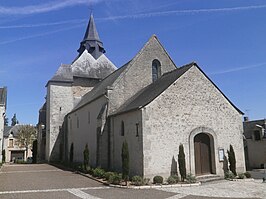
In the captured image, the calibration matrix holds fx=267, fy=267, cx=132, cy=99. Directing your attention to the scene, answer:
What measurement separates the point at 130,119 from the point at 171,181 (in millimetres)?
4555

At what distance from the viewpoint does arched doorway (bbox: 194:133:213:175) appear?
15633 mm

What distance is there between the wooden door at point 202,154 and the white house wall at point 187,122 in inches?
17.6

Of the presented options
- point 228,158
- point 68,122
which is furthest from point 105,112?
point 68,122

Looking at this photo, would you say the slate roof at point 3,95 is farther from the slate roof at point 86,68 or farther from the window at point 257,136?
the window at point 257,136

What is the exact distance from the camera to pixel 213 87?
16.6 meters

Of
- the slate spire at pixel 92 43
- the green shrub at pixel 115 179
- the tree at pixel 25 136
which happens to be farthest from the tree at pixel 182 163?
the tree at pixel 25 136

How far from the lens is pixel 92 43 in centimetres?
4256

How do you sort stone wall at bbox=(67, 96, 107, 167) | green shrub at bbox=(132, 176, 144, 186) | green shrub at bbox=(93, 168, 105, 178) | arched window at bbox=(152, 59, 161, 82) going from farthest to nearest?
1. arched window at bbox=(152, 59, 161, 82)
2. stone wall at bbox=(67, 96, 107, 167)
3. green shrub at bbox=(93, 168, 105, 178)
4. green shrub at bbox=(132, 176, 144, 186)

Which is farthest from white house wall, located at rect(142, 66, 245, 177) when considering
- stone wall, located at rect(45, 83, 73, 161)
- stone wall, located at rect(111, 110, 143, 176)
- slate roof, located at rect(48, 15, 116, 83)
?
stone wall, located at rect(45, 83, 73, 161)

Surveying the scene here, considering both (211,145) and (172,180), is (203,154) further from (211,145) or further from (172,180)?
(172,180)

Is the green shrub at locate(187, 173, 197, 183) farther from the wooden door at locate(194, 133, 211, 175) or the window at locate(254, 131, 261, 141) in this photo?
the window at locate(254, 131, 261, 141)

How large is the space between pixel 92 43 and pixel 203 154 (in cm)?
3115

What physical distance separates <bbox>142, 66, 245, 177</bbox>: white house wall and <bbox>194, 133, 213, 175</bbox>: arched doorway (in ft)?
1.38

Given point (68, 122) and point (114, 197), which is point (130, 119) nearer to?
point (114, 197)
